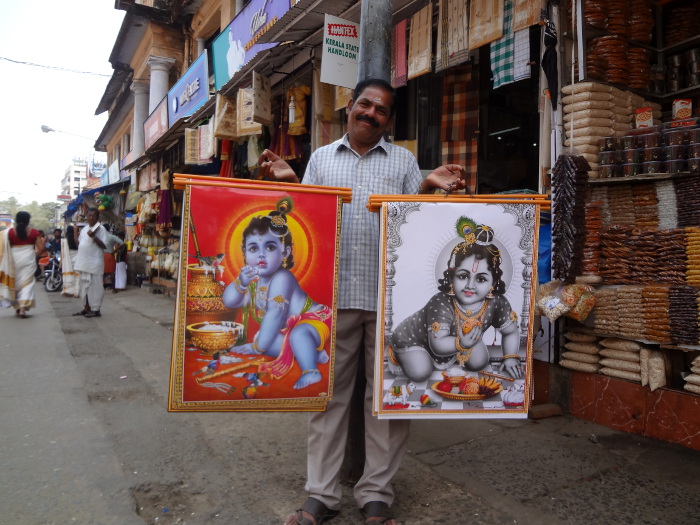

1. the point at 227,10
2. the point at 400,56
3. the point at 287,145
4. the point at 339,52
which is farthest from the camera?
the point at 227,10

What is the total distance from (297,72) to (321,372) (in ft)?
18.0

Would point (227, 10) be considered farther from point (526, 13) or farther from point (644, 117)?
point (644, 117)

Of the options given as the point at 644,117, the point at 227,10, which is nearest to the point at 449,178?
the point at 644,117

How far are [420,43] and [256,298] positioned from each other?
357 cm

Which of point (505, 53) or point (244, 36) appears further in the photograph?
point (244, 36)

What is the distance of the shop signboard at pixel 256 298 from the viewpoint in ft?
6.46

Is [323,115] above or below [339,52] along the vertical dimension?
below

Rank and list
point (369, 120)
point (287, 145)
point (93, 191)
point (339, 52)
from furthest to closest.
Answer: point (93, 191) → point (287, 145) → point (339, 52) → point (369, 120)

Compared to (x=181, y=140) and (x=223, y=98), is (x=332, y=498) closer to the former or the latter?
(x=223, y=98)

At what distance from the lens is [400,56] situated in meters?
4.94

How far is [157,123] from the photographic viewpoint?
46.5 ft

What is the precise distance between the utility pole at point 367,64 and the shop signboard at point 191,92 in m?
7.92

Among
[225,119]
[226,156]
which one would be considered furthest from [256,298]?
[226,156]

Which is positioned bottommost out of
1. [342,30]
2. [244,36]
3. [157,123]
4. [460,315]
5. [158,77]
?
[460,315]
